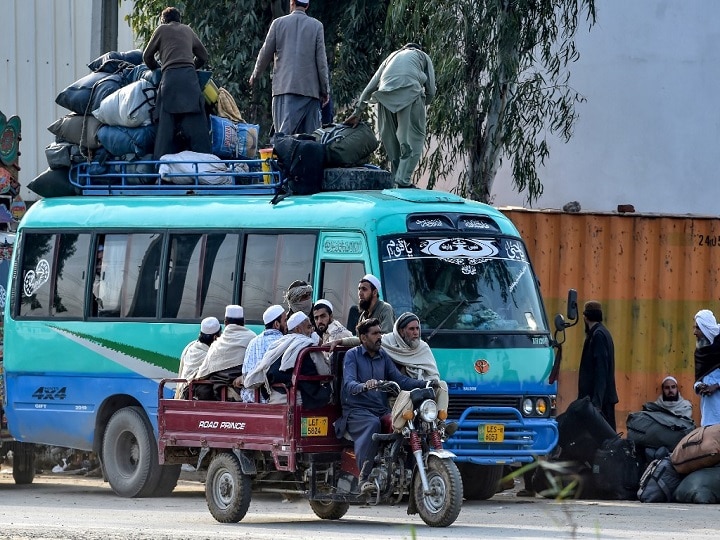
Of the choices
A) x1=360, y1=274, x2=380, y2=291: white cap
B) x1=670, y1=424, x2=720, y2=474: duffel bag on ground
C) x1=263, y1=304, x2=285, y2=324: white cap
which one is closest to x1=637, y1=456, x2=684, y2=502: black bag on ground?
x1=670, y1=424, x2=720, y2=474: duffel bag on ground

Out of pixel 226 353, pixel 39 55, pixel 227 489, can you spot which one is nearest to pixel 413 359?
pixel 226 353

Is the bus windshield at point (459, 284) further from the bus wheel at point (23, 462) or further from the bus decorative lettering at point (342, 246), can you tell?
the bus wheel at point (23, 462)

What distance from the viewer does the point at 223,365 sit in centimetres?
1327

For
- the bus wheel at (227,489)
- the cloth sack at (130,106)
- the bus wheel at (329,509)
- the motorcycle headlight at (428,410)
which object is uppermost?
the cloth sack at (130,106)

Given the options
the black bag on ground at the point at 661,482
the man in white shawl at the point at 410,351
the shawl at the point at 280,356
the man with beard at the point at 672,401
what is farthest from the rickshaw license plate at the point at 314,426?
the man with beard at the point at 672,401

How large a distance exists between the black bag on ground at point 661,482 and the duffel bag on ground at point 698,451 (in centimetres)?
11

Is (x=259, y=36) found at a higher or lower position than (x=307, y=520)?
higher

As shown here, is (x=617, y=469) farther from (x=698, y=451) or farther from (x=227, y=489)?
(x=227, y=489)

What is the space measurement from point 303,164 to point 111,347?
253cm

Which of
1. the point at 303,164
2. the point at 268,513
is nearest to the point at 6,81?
the point at 303,164

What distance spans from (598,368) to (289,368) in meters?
4.91

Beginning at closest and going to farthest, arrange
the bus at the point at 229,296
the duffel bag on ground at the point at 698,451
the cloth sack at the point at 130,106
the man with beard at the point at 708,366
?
the bus at the point at 229,296 → the duffel bag on ground at the point at 698,451 → the man with beard at the point at 708,366 → the cloth sack at the point at 130,106

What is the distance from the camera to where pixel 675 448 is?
49.2 ft

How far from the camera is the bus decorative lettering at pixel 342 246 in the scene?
14.5 meters
